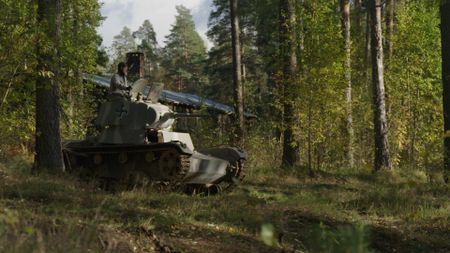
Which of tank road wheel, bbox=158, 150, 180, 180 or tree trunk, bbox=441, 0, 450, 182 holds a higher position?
tree trunk, bbox=441, 0, 450, 182

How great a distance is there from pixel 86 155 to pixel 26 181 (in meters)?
3.16

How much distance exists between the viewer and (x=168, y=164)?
39.5ft

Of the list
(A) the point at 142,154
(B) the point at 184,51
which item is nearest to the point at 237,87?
(A) the point at 142,154

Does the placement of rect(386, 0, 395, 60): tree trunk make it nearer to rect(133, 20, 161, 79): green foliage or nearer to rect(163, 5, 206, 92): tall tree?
rect(163, 5, 206, 92): tall tree

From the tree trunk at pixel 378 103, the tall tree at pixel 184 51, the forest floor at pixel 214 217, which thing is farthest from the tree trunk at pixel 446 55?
the tall tree at pixel 184 51

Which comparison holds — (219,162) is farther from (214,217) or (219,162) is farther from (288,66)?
(288,66)

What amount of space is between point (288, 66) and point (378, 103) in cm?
299

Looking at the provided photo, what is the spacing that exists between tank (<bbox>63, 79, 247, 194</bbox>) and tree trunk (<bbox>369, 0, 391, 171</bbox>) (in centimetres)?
552

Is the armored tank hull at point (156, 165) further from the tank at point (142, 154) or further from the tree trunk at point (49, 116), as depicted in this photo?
the tree trunk at point (49, 116)

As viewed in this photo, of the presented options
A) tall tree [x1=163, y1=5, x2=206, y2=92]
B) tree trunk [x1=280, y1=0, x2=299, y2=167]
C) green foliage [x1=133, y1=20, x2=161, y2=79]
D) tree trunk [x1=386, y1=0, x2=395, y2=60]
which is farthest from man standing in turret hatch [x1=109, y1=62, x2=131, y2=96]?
green foliage [x1=133, y1=20, x2=161, y2=79]

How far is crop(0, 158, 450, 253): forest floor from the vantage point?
231 inches

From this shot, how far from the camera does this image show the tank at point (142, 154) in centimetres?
1214

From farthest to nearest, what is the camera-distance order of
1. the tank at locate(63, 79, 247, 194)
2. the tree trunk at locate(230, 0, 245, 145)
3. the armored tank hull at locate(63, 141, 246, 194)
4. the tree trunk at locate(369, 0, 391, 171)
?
the tree trunk at locate(230, 0, 245, 145), the tree trunk at locate(369, 0, 391, 171), the tank at locate(63, 79, 247, 194), the armored tank hull at locate(63, 141, 246, 194)

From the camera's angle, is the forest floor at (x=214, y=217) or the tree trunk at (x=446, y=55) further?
the tree trunk at (x=446, y=55)
